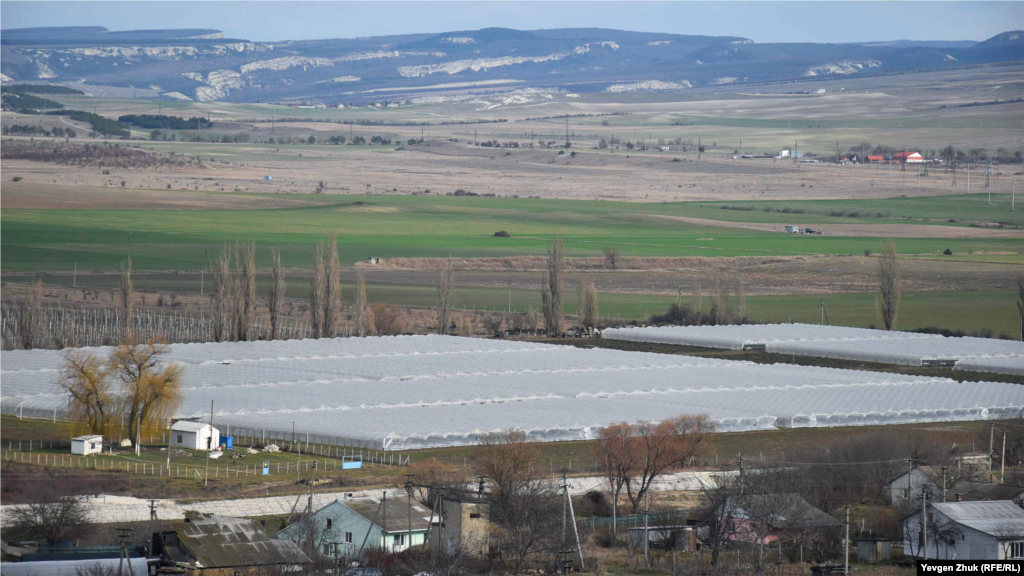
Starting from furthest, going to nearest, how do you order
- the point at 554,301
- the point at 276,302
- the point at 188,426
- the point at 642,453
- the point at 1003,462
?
the point at 554,301
the point at 276,302
the point at 188,426
the point at 1003,462
the point at 642,453

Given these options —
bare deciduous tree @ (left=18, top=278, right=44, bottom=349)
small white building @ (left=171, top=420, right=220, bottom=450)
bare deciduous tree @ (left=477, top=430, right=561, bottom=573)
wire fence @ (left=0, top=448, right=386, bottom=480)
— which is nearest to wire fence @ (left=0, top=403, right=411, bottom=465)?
small white building @ (left=171, top=420, right=220, bottom=450)

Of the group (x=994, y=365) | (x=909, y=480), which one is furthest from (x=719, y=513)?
(x=994, y=365)

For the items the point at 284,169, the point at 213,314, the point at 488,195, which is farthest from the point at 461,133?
the point at 213,314

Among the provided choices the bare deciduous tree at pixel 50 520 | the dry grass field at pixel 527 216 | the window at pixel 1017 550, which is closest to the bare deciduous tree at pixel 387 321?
the dry grass field at pixel 527 216

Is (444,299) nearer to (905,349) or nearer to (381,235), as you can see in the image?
(905,349)

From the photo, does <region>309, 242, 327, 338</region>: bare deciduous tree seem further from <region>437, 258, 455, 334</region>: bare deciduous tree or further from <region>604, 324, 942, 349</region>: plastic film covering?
<region>604, 324, 942, 349</region>: plastic film covering

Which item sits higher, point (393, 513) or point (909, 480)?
point (393, 513)
